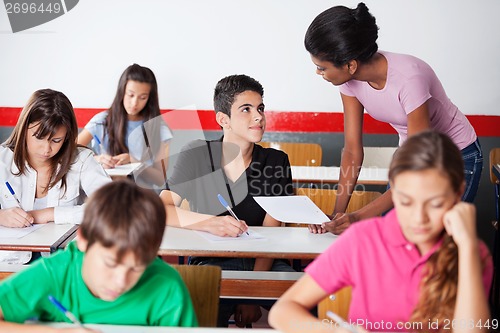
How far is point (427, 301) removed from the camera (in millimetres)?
1487

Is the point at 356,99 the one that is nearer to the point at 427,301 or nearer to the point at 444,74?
the point at 427,301

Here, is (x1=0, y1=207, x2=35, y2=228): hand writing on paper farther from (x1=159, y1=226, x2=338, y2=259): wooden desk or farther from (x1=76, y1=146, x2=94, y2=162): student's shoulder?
(x1=159, y1=226, x2=338, y2=259): wooden desk

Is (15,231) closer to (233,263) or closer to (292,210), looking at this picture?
(233,263)

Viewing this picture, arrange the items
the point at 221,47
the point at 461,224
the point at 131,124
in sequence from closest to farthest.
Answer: the point at 461,224 < the point at 131,124 < the point at 221,47

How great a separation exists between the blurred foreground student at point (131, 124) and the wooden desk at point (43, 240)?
186 cm

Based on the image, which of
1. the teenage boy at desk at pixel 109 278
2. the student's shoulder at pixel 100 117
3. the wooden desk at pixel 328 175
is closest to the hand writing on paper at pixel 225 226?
the teenage boy at desk at pixel 109 278

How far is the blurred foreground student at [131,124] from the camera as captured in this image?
4.35m

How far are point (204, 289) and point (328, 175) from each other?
6.95 ft

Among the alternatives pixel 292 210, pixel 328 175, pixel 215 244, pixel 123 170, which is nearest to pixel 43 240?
pixel 215 244

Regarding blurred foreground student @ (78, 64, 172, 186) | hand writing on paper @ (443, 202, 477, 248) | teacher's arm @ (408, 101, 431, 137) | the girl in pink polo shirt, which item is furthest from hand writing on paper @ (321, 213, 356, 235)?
blurred foreground student @ (78, 64, 172, 186)

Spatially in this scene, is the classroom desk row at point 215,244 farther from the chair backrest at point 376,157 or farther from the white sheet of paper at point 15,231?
the chair backrest at point 376,157

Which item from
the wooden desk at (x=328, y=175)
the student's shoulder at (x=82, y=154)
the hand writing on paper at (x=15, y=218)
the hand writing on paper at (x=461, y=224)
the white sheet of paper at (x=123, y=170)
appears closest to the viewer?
the hand writing on paper at (x=461, y=224)

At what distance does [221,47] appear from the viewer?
4.64 meters

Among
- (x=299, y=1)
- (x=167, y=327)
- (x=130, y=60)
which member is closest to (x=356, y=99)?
(x=167, y=327)
